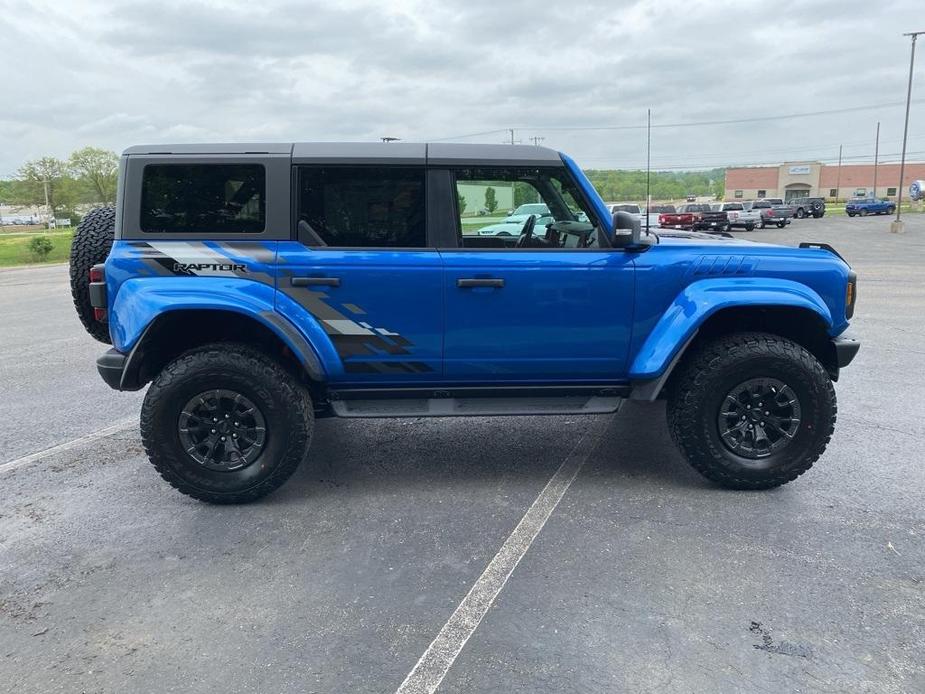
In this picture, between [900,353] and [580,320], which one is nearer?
[580,320]

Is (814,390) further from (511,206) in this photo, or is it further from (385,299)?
(385,299)

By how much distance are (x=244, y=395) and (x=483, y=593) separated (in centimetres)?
174

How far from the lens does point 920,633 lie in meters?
2.61

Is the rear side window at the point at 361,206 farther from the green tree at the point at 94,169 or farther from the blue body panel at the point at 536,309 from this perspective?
the green tree at the point at 94,169

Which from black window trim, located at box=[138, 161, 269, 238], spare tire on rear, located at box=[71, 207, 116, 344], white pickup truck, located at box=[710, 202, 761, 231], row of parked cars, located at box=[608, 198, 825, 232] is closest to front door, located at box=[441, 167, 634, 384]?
black window trim, located at box=[138, 161, 269, 238]

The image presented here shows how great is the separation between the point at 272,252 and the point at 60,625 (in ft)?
6.59

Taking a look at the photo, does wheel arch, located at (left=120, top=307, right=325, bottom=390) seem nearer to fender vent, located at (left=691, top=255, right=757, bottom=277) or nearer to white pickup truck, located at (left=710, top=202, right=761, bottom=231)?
fender vent, located at (left=691, top=255, right=757, bottom=277)

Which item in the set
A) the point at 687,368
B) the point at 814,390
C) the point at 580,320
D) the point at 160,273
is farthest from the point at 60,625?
the point at 814,390

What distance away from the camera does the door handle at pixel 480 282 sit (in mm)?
3768

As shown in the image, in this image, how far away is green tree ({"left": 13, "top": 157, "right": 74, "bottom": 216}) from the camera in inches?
3115

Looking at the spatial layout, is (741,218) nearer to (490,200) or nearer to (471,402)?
(490,200)

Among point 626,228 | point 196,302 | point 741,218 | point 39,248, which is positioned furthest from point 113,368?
point 741,218

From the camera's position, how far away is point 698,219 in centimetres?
3231

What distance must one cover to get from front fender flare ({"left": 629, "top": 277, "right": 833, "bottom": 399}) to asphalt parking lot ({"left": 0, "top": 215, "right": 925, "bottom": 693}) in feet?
2.56
